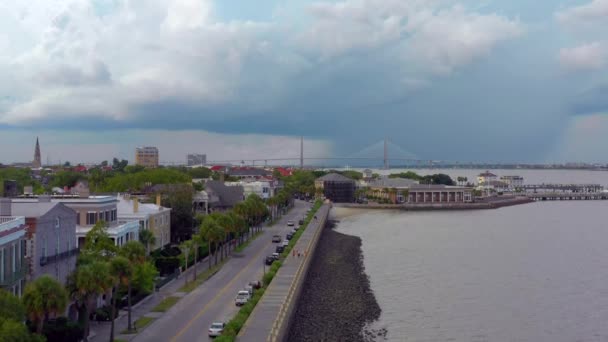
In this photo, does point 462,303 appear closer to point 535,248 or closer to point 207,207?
point 535,248

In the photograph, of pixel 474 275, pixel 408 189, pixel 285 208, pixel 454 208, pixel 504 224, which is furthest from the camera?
pixel 408 189

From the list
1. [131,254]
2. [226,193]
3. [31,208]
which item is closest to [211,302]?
[131,254]

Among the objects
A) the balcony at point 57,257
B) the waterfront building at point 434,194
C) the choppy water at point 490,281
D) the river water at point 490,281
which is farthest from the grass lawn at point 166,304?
the waterfront building at point 434,194

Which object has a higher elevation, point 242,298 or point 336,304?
point 242,298

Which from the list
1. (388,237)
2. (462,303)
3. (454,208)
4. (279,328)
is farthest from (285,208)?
(279,328)

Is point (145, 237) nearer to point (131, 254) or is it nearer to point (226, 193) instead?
point (131, 254)
